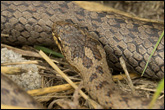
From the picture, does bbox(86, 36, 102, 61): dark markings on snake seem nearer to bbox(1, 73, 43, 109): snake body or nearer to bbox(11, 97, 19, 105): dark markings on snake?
bbox(1, 73, 43, 109): snake body

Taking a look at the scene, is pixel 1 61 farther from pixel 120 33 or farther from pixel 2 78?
pixel 120 33

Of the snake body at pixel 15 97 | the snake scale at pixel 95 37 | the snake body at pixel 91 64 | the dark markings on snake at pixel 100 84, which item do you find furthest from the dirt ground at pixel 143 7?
the snake body at pixel 15 97

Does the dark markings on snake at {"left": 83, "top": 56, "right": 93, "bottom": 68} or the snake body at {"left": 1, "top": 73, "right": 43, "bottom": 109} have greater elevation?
the dark markings on snake at {"left": 83, "top": 56, "right": 93, "bottom": 68}

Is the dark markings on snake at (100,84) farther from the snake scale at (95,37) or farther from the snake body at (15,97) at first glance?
the snake body at (15,97)

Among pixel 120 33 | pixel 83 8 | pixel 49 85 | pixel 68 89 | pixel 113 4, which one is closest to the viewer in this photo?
pixel 68 89

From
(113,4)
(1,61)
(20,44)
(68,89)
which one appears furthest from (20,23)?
(113,4)

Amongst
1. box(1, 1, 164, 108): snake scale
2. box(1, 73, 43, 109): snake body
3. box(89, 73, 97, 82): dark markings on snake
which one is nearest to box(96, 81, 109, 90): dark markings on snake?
box(1, 1, 164, 108): snake scale

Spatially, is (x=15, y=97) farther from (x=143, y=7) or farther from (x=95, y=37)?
(x=143, y=7)

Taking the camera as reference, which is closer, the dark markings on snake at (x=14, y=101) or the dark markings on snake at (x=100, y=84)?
the dark markings on snake at (x=14, y=101)
